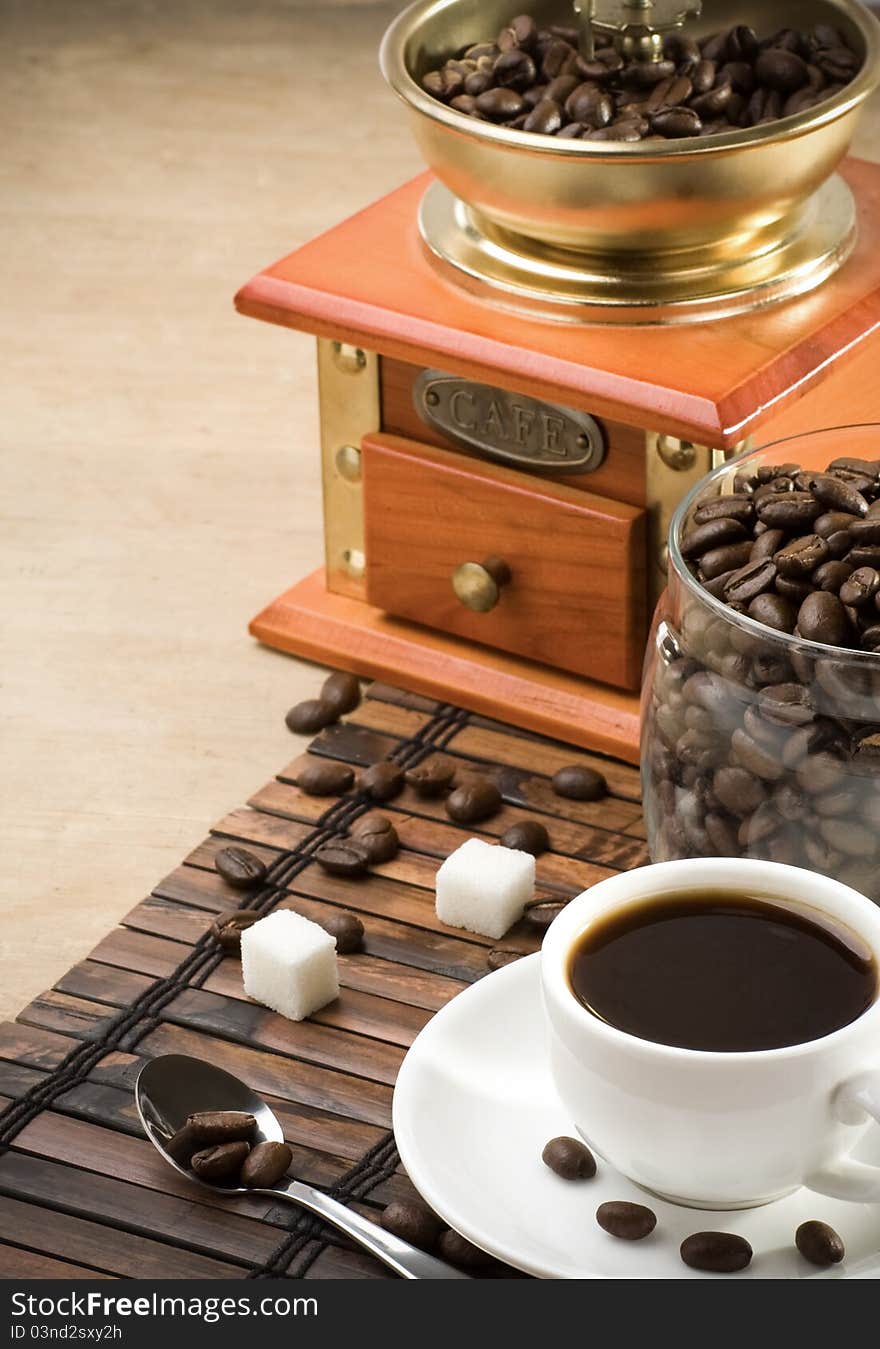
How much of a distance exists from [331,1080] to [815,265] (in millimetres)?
751

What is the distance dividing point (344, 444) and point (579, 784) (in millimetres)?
373

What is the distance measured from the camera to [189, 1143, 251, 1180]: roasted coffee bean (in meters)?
1.13

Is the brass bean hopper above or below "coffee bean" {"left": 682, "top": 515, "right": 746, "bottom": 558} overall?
above

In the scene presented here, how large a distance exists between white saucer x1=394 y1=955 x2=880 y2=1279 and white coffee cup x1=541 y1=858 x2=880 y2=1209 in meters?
0.02

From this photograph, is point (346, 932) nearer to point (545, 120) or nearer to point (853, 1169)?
point (853, 1169)

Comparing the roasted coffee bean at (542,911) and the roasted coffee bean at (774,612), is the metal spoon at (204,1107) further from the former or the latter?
the roasted coffee bean at (774,612)

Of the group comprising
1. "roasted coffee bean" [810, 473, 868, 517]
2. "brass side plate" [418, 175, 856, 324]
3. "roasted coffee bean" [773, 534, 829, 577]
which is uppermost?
"brass side plate" [418, 175, 856, 324]

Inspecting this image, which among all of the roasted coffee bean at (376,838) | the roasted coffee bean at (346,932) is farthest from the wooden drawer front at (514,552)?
the roasted coffee bean at (346,932)

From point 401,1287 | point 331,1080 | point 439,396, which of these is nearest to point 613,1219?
point 401,1287

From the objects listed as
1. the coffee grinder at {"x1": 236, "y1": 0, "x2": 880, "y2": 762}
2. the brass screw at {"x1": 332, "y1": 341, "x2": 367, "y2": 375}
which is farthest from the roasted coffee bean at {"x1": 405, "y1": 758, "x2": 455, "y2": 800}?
the brass screw at {"x1": 332, "y1": 341, "x2": 367, "y2": 375}

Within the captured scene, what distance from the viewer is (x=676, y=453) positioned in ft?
4.82

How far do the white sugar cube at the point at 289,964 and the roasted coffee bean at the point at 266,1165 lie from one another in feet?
0.49

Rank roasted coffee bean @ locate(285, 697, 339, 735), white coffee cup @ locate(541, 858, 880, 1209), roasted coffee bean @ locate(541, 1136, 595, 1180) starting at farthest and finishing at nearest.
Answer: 1. roasted coffee bean @ locate(285, 697, 339, 735)
2. roasted coffee bean @ locate(541, 1136, 595, 1180)
3. white coffee cup @ locate(541, 858, 880, 1209)

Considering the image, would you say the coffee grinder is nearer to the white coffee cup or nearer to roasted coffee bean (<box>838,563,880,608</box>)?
roasted coffee bean (<box>838,563,880,608</box>)
